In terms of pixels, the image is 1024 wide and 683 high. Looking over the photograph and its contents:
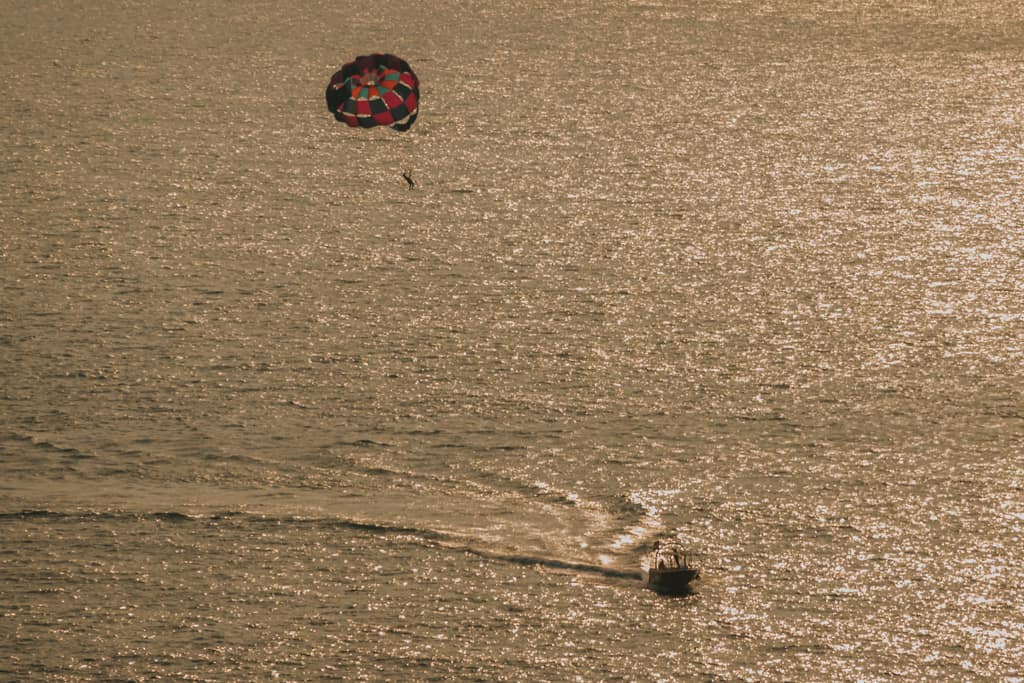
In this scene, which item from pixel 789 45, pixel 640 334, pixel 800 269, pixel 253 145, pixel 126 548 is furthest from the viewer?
pixel 789 45

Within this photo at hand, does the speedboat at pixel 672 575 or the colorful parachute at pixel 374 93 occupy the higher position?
the colorful parachute at pixel 374 93

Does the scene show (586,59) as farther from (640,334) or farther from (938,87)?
(640,334)

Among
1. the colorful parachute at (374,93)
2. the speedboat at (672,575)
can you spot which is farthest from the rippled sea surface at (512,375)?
the colorful parachute at (374,93)

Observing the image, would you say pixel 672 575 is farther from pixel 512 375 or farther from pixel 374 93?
pixel 374 93

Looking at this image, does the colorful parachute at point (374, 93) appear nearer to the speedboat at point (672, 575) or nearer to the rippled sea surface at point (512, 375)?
the rippled sea surface at point (512, 375)

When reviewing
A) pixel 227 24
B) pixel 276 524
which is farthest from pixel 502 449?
pixel 227 24

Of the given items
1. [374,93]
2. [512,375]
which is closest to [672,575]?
[512,375]
